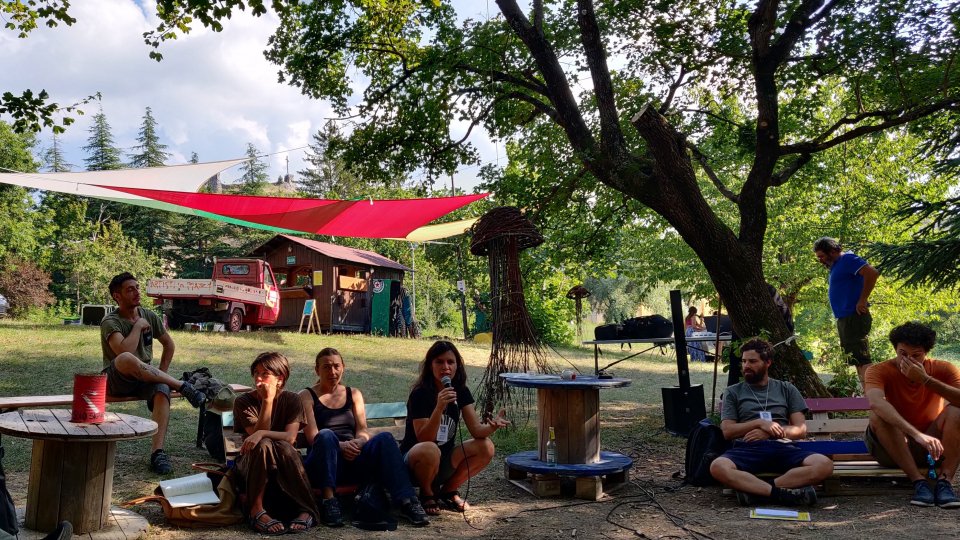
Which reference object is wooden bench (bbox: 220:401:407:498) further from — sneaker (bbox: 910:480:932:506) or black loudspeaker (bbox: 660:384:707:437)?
sneaker (bbox: 910:480:932:506)

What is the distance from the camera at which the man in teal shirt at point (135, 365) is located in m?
4.39

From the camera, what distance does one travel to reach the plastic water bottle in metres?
4.33

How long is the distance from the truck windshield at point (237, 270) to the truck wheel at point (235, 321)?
1490 mm

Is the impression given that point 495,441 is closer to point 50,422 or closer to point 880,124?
point 50,422

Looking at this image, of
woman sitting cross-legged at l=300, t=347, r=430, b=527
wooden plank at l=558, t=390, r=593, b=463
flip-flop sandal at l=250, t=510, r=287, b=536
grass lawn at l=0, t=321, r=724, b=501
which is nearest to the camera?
flip-flop sandal at l=250, t=510, r=287, b=536

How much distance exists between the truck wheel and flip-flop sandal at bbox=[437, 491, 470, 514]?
10.4 metres

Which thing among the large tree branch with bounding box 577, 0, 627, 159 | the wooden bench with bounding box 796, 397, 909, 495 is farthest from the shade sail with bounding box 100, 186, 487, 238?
the wooden bench with bounding box 796, 397, 909, 495

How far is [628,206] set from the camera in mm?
9047

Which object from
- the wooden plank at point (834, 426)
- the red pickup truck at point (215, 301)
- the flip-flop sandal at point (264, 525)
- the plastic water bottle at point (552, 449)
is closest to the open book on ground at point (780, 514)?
the plastic water bottle at point (552, 449)

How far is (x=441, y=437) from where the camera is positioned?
12.5 ft

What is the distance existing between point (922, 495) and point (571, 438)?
1852 millimetres

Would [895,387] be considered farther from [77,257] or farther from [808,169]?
[77,257]

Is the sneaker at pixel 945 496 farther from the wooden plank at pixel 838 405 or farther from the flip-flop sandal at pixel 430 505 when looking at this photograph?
the flip-flop sandal at pixel 430 505

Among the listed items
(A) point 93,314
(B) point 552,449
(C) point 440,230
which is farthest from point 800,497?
(A) point 93,314
